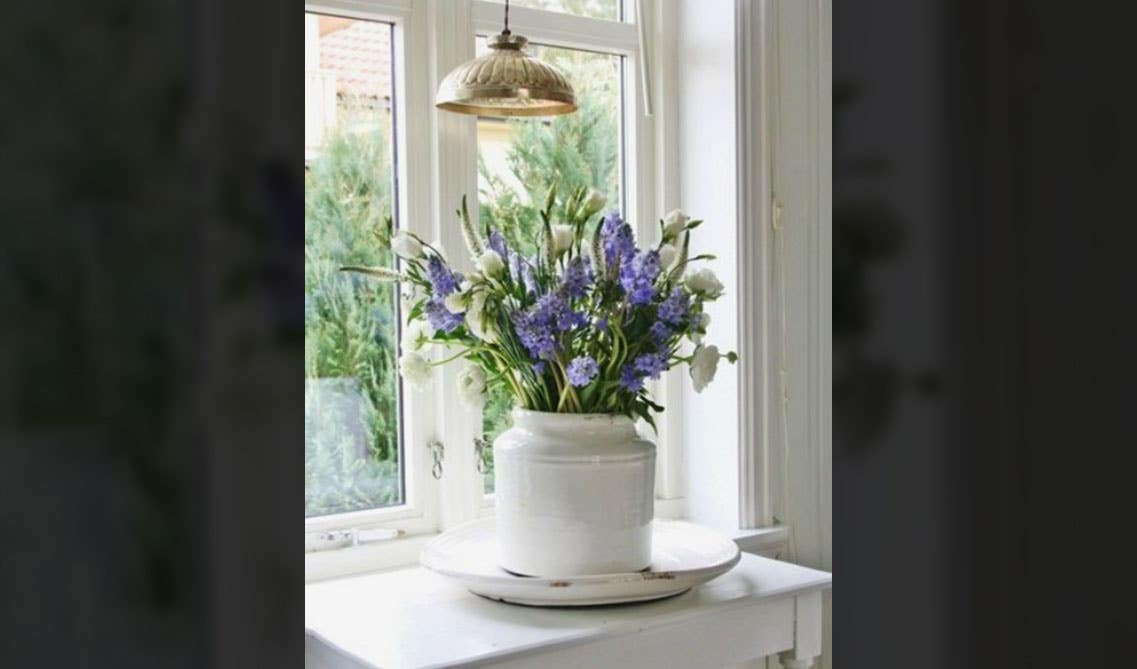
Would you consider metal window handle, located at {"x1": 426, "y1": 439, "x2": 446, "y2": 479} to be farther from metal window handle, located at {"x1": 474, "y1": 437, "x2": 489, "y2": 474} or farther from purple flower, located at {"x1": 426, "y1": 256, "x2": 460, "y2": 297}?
purple flower, located at {"x1": 426, "y1": 256, "x2": 460, "y2": 297}

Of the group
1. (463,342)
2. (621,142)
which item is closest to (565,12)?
(621,142)

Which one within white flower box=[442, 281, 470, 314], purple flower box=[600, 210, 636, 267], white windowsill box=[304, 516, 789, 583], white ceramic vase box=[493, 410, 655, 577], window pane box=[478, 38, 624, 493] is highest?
window pane box=[478, 38, 624, 493]

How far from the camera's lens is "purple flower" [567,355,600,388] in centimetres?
166

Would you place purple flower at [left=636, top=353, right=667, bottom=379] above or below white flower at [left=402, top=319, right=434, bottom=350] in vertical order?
below

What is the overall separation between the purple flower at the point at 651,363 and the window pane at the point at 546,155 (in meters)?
0.50

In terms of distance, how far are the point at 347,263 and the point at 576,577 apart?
693mm

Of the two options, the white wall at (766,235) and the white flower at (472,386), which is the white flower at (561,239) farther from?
the white wall at (766,235)

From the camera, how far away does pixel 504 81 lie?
1.76 metres

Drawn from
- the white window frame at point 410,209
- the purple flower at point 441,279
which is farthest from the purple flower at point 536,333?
the white window frame at point 410,209

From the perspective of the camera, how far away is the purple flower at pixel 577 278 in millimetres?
1676

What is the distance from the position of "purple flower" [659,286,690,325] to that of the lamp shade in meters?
0.37
